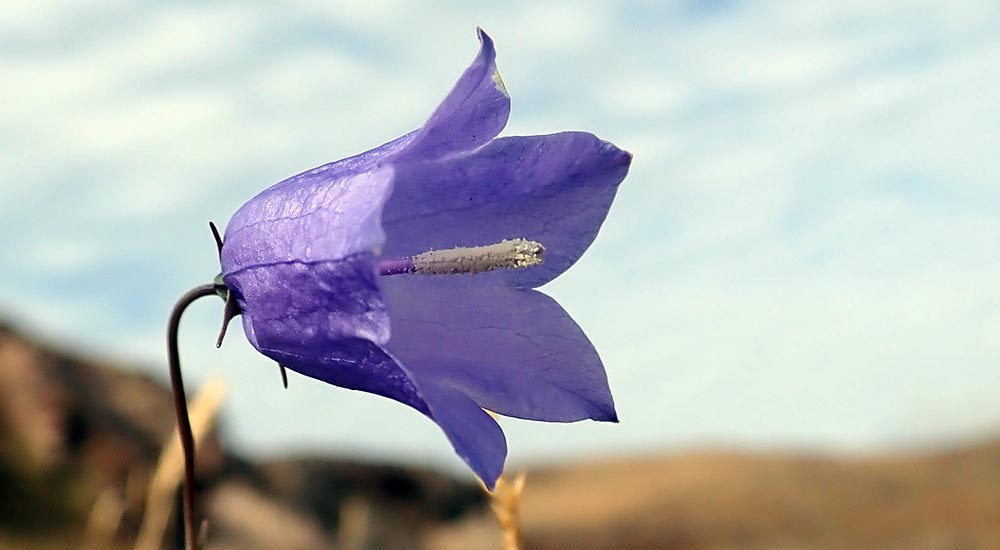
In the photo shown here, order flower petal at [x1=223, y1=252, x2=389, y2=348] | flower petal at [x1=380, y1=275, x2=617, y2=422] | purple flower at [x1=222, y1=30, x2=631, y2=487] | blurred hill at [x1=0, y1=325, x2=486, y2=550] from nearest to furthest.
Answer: flower petal at [x1=223, y1=252, x2=389, y2=348]
purple flower at [x1=222, y1=30, x2=631, y2=487]
flower petal at [x1=380, y1=275, x2=617, y2=422]
blurred hill at [x1=0, y1=325, x2=486, y2=550]

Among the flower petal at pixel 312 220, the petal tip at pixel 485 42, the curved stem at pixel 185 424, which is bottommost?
the curved stem at pixel 185 424

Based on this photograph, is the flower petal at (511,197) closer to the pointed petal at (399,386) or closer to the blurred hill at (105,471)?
the pointed petal at (399,386)

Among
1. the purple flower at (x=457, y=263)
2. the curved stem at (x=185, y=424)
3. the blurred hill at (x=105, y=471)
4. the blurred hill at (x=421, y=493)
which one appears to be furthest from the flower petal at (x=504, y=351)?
the blurred hill at (x=105, y=471)

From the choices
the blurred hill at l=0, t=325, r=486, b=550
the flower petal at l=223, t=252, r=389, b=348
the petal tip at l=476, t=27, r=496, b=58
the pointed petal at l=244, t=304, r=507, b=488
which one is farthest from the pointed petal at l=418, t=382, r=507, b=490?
the blurred hill at l=0, t=325, r=486, b=550

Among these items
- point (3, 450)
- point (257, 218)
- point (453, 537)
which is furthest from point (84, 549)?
point (257, 218)

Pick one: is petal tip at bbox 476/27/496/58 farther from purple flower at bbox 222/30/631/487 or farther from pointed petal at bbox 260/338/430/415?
pointed petal at bbox 260/338/430/415

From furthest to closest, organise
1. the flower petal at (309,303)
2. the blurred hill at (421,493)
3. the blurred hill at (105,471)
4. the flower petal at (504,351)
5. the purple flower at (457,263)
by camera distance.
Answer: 1. the blurred hill at (421,493)
2. the blurred hill at (105,471)
3. the flower petal at (504,351)
4. the purple flower at (457,263)
5. the flower petal at (309,303)

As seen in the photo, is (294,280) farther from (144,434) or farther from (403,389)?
(144,434)
